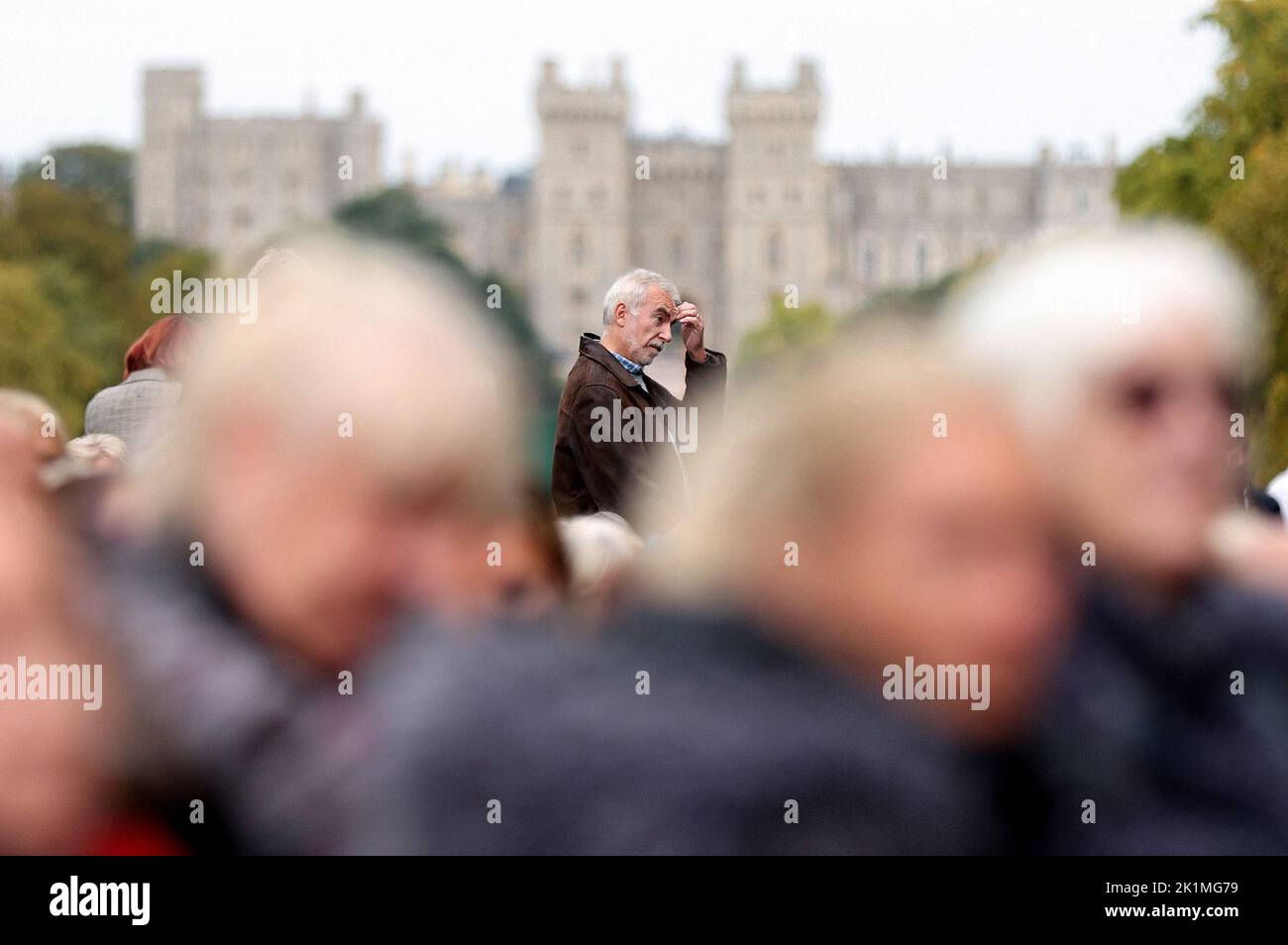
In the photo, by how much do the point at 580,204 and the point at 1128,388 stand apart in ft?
64.7

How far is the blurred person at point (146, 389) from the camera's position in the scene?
14.5 ft

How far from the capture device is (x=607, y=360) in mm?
4590

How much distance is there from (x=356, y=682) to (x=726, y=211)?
1297 cm

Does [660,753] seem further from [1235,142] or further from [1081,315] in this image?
[1235,142]

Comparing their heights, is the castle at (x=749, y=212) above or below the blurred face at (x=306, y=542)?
above

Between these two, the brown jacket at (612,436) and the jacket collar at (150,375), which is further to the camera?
the jacket collar at (150,375)

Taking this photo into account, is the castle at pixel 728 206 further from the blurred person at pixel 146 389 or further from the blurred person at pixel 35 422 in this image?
the blurred person at pixel 35 422

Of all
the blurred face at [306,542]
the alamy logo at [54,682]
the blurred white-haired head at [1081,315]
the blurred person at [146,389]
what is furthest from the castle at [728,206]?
the alamy logo at [54,682]

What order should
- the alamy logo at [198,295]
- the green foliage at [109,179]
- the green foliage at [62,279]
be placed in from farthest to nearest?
the green foliage at [109,179], the green foliage at [62,279], the alamy logo at [198,295]

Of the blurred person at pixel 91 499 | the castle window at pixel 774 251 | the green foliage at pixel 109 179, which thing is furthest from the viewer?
the green foliage at pixel 109 179

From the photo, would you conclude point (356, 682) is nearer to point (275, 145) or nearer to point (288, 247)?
point (288, 247)

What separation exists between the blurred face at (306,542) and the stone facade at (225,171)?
3.82m
